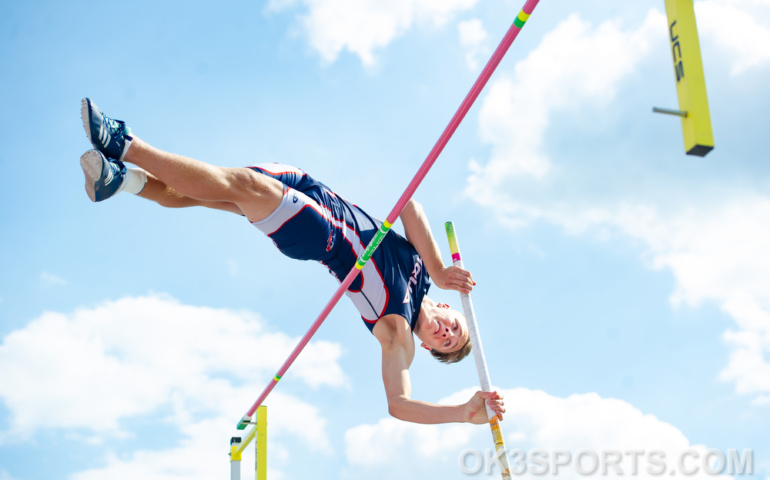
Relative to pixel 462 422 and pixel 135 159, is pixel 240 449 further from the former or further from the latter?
pixel 135 159

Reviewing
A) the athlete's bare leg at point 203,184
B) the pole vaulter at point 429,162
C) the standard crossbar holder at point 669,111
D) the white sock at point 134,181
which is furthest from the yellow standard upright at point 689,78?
the white sock at point 134,181

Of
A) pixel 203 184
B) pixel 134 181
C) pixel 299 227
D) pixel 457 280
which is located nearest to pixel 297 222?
pixel 299 227

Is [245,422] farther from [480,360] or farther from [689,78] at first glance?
[689,78]

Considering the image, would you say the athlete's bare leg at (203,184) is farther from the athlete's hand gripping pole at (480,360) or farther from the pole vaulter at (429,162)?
the athlete's hand gripping pole at (480,360)

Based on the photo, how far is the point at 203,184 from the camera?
325 centimetres

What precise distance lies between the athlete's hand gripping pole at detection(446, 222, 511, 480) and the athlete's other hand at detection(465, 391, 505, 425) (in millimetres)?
23

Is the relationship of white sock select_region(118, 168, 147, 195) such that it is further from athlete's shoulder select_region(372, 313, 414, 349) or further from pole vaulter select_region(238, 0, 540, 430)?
athlete's shoulder select_region(372, 313, 414, 349)

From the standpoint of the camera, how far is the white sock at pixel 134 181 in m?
3.35

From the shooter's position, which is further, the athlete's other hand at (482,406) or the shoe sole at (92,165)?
the athlete's other hand at (482,406)

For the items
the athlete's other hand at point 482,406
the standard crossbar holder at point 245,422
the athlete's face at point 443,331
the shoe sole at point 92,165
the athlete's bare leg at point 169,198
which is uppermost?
the athlete's bare leg at point 169,198

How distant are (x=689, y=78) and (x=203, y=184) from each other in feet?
6.88

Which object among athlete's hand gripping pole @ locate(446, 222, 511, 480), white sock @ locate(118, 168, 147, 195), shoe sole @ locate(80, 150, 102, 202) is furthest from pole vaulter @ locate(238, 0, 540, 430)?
shoe sole @ locate(80, 150, 102, 202)

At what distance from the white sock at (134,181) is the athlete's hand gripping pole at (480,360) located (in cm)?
178

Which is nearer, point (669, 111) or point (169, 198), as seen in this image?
point (669, 111)
